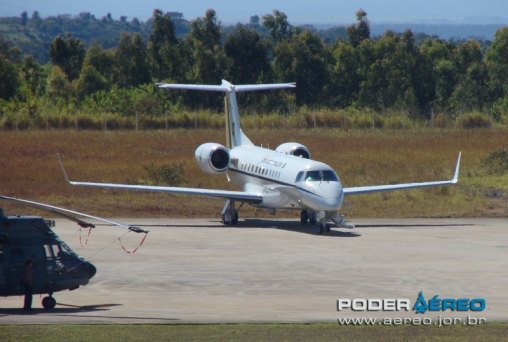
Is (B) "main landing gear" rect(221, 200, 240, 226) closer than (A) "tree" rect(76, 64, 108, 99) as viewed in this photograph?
Yes

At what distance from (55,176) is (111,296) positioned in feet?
92.6

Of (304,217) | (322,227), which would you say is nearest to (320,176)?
(322,227)

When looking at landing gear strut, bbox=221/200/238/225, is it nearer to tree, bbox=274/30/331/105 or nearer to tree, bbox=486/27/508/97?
tree, bbox=274/30/331/105

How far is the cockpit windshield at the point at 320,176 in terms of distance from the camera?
1459 inches

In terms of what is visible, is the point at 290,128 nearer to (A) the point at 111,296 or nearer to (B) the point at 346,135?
(B) the point at 346,135

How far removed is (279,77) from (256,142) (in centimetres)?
2410

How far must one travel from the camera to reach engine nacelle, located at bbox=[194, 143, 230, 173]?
41344mm

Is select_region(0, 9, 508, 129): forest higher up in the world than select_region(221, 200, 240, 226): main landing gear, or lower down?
lower down

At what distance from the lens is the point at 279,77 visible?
9325cm

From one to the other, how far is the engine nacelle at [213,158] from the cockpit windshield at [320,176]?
5.00m

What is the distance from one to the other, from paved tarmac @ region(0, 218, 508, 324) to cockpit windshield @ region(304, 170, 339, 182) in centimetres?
177

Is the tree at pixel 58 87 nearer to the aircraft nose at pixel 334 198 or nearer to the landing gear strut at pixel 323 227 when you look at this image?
the landing gear strut at pixel 323 227

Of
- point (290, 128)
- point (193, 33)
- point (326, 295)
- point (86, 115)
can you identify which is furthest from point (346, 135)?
point (326, 295)

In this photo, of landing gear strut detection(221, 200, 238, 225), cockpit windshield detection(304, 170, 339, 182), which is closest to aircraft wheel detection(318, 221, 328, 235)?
cockpit windshield detection(304, 170, 339, 182)
